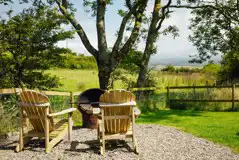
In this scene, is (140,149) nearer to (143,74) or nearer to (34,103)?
(34,103)

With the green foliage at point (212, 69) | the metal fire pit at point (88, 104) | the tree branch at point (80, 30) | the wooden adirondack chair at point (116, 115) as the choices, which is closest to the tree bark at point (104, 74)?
the tree branch at point (80, 30)

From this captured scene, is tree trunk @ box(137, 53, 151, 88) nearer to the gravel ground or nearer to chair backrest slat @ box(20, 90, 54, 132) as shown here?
the gravel ground

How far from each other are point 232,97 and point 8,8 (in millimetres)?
9562

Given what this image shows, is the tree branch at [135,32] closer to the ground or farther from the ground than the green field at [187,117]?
farther from the ground

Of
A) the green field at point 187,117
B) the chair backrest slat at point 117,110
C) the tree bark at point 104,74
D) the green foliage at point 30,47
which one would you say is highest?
the green foliage at point 30,47

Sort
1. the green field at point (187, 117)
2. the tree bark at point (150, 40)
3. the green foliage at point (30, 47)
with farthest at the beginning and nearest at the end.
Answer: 1. the tree bark at point (150, 40)
2. the green foliage at point (30, 47)
3. the green field at point (187, 117)

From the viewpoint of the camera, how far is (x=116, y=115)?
551cm

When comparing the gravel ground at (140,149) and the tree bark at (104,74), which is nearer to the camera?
the gravel ground at (140,149)

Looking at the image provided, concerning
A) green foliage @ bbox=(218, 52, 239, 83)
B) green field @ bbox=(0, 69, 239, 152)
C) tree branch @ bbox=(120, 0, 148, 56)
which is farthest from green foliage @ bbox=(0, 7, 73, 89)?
green foliage @ bbox=(218, 52, 239, 83)

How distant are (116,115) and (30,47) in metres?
6.29

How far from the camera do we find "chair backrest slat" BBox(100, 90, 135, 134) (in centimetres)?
538

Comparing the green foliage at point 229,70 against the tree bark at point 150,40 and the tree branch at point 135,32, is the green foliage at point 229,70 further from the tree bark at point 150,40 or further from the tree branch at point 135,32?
the tree branch at point 135,32

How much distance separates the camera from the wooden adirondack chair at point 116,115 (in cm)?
538

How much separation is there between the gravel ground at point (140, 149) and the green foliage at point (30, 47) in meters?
4.79
